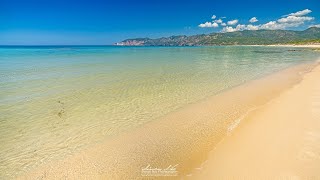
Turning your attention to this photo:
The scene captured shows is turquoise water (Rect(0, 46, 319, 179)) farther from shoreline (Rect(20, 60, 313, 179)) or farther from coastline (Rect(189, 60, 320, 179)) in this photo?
coastline (Rect(189, 60, 320, 179))

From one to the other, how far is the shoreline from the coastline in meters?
0.43

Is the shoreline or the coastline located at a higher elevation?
the coastline

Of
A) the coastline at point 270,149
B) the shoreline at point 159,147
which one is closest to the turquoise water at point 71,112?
the shoreline at point 159,147

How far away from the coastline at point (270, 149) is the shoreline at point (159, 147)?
1.42 feet

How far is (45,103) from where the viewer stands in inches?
469

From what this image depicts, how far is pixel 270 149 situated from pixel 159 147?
3.12 meters

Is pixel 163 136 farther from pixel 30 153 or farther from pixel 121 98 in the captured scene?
pixel 121 98

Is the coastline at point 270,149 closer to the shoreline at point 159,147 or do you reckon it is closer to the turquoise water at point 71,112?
the shoreline at point 159,147

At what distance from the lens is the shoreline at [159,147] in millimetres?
5768

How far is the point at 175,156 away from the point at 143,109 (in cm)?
475

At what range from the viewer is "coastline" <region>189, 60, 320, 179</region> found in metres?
5.36

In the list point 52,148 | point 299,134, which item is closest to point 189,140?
point 299,134

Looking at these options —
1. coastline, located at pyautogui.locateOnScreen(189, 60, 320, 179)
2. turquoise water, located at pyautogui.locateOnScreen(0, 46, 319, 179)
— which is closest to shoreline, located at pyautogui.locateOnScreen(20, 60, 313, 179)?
coastline, located at pyautogui.locateOnScreen(189, 60, 320, 179)

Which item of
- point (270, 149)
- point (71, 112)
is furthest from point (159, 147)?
point (71, 112)
